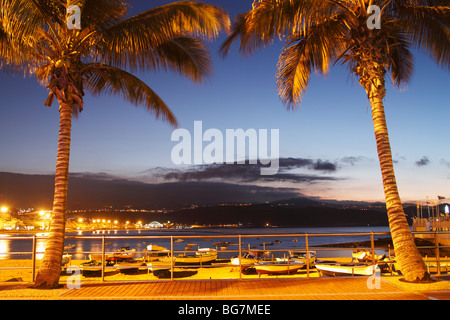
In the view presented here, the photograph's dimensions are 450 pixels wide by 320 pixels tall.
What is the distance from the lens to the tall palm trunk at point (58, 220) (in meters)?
8.42

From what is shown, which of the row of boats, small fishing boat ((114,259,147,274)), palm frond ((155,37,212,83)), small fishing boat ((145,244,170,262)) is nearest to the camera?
small fishing boat ((114,259,147,274))

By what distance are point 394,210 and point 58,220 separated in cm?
777

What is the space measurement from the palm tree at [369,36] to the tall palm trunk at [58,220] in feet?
15.4

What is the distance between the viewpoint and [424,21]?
10.0m

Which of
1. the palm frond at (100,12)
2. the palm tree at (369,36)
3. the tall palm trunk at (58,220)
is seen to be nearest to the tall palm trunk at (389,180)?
the palm tree at (369,36)

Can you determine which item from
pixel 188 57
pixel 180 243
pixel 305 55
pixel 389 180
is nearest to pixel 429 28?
pixel 305 55

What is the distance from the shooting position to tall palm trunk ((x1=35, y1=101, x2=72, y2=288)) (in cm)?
842

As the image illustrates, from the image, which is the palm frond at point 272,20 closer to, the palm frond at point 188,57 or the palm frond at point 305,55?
the palm frond at point 305,55

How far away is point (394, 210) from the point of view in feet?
28.9

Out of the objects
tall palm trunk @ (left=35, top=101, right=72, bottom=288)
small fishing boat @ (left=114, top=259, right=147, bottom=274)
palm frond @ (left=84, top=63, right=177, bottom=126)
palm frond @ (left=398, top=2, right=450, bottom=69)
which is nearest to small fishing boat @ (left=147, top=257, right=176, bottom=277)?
small fishing boat @ (left=114, top=259, right=147, bottom=274)

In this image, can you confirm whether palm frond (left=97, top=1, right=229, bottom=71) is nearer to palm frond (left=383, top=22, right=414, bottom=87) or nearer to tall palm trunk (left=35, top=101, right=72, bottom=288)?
tall palm trunk (left=35, top=101, right=72, bottom=288)

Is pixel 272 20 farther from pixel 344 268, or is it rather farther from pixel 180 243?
pixel 180 243
